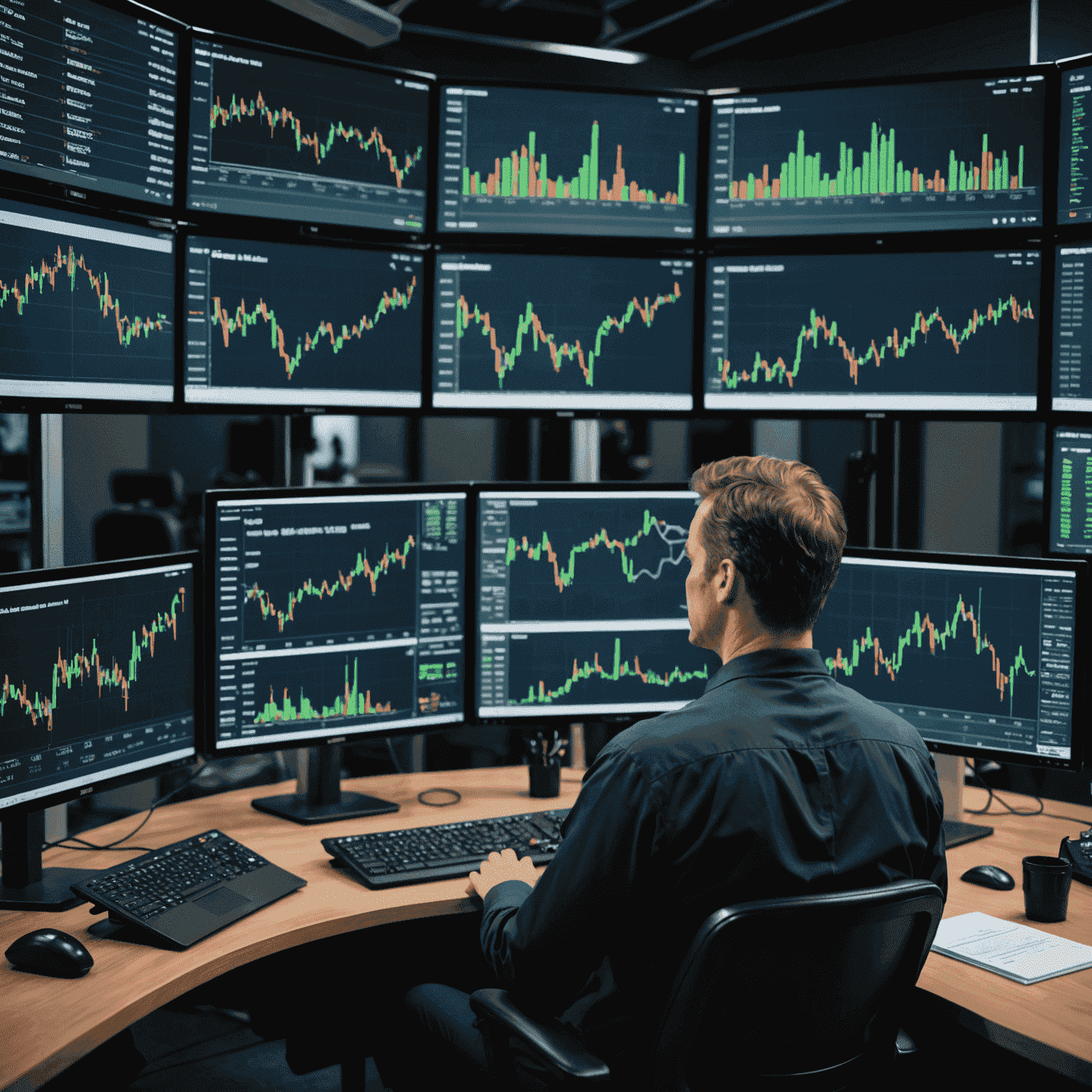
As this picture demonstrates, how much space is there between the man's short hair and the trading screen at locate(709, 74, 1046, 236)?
1.08 metres

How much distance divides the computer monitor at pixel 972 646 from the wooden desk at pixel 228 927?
666mm

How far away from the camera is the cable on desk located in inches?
86.3

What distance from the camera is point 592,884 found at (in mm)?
1284

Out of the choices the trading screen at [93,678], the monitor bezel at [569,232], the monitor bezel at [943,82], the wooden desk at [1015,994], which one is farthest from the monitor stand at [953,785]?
the trading screen at [93,678]

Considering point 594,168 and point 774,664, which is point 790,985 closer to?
point 774,664

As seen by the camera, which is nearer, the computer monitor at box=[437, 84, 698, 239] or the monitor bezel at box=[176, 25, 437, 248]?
the monitor bezel at box=[176, 25, 437, 248]

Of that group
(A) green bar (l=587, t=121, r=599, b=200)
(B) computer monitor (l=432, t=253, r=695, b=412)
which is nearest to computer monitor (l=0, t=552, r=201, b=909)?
(B) computer monitor (l=432, t=253, r=695, b=412)

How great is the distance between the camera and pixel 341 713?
2.12 m

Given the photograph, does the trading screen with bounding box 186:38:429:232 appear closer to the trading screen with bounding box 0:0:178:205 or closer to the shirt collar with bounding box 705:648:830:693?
the trading screen with bounding box 0:0:178:205

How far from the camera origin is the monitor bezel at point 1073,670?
6.40 feet

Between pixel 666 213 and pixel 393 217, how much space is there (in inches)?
22.2

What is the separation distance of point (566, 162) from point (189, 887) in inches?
61.2

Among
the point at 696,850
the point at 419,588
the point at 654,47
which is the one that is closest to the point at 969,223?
the point at 419,588

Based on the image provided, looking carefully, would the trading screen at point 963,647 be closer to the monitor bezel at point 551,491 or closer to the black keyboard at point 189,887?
the monitor bezel at point 551,491
